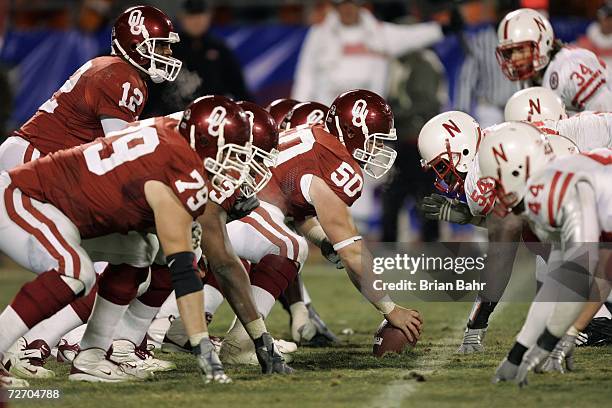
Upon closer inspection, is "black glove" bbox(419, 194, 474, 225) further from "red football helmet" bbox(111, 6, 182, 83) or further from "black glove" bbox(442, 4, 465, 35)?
"black glove" bbox(442, 4, 465, 35)

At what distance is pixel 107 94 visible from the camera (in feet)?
21.8

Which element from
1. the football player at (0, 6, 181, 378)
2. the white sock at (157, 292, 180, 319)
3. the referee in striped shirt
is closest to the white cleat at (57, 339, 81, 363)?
the white sock at (157, 292, 180, 319)

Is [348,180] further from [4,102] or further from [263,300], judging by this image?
[4,102]

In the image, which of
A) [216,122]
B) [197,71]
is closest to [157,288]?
[216,122]

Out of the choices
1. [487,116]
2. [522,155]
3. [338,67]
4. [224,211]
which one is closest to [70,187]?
[224,211]

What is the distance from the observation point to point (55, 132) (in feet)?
22.6

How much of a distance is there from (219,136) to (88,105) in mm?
1641

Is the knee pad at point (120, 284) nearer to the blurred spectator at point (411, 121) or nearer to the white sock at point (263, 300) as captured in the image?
the white sock at point (263, 300)

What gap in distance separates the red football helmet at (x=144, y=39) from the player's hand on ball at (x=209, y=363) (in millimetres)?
2248

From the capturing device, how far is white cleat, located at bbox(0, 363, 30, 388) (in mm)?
5235

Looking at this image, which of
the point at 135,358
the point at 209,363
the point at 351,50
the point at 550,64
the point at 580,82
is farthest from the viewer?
the point at 351,50

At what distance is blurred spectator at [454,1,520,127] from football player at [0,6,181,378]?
17.8 ft

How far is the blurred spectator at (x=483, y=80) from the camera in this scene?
1173 centimetres

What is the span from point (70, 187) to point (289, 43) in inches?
322
